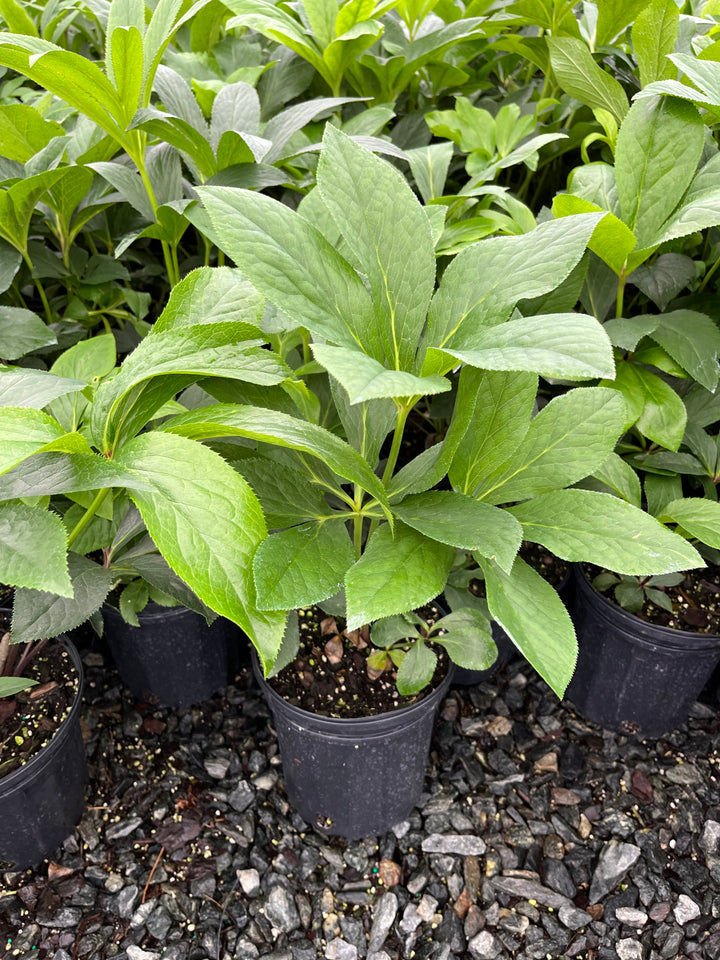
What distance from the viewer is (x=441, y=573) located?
907mm

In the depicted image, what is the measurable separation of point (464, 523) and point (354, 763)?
0.70 meters

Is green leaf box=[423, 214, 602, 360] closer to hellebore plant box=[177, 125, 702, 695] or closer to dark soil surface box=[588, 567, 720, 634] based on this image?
hellebore plant box=[177, 125, 702, 695]

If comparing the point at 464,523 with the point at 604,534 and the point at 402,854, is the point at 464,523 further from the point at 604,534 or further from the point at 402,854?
the point at 402,854

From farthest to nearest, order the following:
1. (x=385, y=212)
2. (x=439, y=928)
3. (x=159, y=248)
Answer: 1. (x=159, y=248)
2. (x=439, y=928)
3. (x=385, y=212)

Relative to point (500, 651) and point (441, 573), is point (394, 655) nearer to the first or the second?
point (441, 573)

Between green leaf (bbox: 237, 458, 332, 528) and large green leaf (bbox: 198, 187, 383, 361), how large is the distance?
23 centimetres

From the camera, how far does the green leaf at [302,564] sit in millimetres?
788

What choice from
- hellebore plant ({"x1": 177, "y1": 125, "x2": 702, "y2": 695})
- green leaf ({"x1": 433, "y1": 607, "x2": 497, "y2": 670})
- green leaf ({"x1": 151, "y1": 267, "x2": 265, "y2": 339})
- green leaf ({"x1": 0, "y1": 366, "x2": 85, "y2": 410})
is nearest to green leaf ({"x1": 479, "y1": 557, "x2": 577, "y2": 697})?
hellebore plant ({"x1": 177, "y1": 125, "x2": 702, "y2": 695})

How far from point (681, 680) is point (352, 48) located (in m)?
1.48

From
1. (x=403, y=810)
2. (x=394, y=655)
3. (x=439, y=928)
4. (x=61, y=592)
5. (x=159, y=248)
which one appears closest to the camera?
(x=61, y=592)

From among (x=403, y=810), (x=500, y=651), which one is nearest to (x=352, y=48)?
(x=500, y=651)

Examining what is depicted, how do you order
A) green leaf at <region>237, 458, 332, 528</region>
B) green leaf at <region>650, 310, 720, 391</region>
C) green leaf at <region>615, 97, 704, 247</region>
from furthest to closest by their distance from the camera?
green leaf at <region>650, 310, 720, 391</region>, green leaf at <region>615, 97, 704, 247</region>, green leaf at <region>237, 458, 332, 528</region>

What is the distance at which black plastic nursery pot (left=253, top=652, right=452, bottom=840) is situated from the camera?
128cm

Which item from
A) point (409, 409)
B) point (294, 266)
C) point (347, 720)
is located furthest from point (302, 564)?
point (347, 720)
